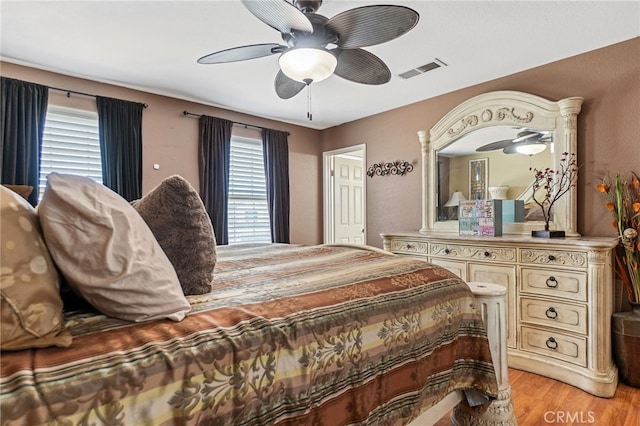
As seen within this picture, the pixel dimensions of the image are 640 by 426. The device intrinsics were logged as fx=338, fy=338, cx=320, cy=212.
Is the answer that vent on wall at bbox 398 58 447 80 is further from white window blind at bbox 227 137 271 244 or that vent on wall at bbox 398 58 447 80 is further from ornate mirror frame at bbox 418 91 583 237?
white window blind at bbox 227 137 271 244

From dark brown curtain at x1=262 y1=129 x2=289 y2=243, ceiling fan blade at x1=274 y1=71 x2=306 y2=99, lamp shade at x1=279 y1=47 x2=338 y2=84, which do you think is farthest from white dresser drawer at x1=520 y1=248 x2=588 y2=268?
dark brown curtain at x1=262 y1=129 x2=289 y2=243

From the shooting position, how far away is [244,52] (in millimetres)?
2098

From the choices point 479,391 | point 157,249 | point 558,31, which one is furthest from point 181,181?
point 558,31

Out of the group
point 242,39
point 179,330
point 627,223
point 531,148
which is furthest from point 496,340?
point 242,39

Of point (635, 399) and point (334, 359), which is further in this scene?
point (635, 399)

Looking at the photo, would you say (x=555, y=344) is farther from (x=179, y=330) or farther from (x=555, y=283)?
(x=179, y=330)

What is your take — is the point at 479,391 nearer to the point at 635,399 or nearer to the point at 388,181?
the point at 635,399

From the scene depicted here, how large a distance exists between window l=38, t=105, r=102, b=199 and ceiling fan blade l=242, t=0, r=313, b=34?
2.36 m

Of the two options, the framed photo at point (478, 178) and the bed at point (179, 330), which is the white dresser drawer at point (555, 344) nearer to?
the framed photo at point (478, 178)

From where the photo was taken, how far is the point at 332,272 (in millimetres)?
1465

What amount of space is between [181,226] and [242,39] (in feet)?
6.55

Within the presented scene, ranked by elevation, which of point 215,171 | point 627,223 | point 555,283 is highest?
point 215,171

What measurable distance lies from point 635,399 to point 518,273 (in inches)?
39.1

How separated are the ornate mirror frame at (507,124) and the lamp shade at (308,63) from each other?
6.46 ft
